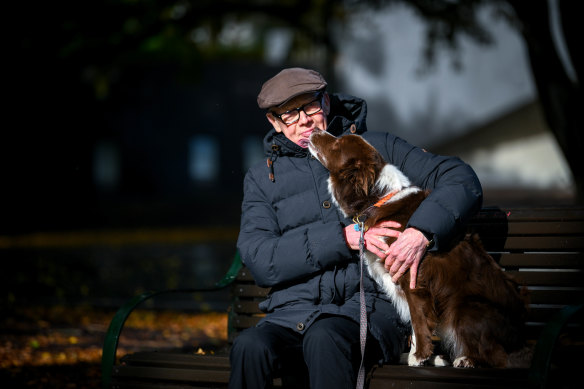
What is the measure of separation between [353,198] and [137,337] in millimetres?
4831

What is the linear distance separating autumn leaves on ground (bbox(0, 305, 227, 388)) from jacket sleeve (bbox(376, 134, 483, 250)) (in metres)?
1.80

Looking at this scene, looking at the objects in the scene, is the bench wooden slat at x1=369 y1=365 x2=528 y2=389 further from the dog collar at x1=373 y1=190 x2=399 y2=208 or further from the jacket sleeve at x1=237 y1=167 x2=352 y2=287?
the dog collar at x1=373 y1=190 x2=399 y2=208

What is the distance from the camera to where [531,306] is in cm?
392

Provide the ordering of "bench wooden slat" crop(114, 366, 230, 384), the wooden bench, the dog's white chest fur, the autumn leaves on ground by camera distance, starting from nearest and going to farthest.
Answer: the wooden bench < "bench wooden slat" crop(114, 366, 230, 384) < the dog's white chest fur < the autumn leaves on ground

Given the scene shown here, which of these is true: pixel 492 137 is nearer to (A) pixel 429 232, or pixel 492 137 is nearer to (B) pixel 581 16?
(B) pixel 581 16

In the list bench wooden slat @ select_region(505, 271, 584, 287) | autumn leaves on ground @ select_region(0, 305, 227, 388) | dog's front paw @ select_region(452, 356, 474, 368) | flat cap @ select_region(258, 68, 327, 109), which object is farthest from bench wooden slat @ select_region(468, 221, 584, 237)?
autumn leaves on ground @ select_region(0, 305, 227, 388)

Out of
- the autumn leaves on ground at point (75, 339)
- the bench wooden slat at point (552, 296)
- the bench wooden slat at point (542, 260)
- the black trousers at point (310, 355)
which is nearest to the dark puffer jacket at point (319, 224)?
the black trousers at point (310, 355)

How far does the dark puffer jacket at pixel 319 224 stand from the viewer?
11.1 ft

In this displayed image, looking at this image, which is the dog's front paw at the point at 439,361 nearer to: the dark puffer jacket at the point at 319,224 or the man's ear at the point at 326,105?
the dark puffer jacket at the point at 319,224

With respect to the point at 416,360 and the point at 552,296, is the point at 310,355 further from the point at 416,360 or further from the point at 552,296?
the point at 552,296

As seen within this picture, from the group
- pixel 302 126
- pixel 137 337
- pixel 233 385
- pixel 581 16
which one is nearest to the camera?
pixel 233 385

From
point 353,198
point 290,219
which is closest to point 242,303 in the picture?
point 290,219

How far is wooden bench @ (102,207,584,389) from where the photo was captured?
3227 mm

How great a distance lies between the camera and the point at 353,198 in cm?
361
